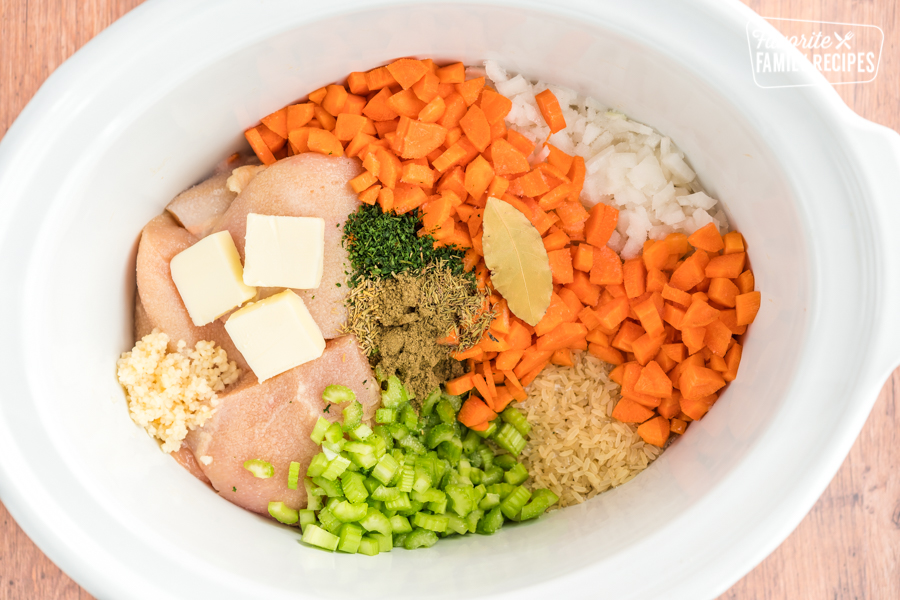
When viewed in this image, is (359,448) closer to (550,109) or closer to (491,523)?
(491,523)

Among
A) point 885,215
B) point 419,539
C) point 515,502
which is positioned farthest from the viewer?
point 515,502

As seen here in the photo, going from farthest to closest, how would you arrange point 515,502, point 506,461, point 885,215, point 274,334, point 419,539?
point 506,461
point 515,502
point 419,539
point 274,334
point 885,215

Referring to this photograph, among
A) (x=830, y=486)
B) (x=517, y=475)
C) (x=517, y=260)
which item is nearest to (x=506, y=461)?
(x=517, y=475)

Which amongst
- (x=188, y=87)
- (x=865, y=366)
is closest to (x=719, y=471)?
(x=865, y=366)

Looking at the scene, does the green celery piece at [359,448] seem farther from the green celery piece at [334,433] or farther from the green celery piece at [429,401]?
the green celery piece at [429,401]

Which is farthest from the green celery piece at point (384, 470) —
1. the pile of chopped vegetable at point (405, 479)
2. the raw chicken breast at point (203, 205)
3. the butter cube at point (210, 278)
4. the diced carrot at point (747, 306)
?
the diced carrot at point (747, 306)

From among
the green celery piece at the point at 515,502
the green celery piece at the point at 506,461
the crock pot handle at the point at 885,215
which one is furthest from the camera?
the green celery piece at the point at 506,461
